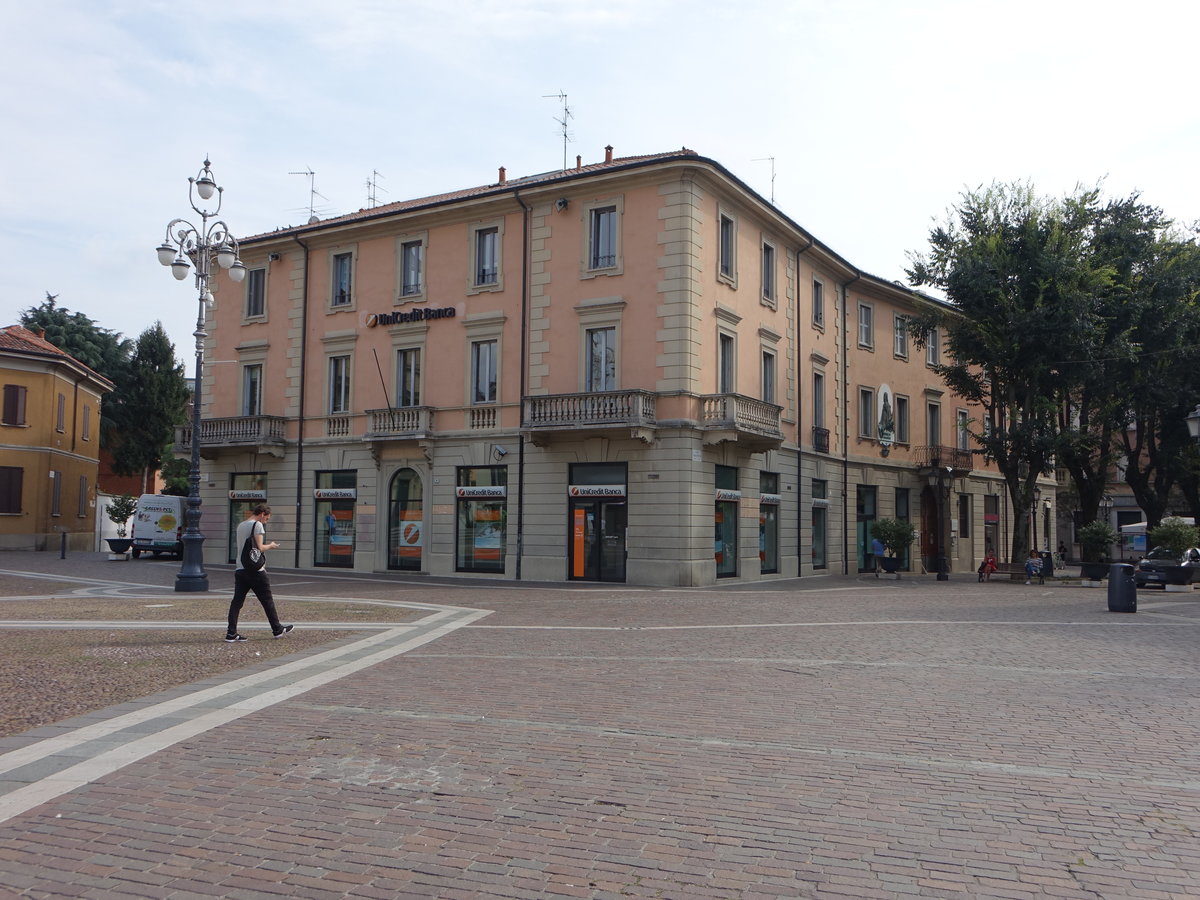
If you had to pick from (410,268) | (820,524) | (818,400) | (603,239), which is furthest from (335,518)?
(818,400)

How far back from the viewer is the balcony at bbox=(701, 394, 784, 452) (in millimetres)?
25922

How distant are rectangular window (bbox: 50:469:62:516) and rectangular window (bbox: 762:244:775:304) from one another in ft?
117

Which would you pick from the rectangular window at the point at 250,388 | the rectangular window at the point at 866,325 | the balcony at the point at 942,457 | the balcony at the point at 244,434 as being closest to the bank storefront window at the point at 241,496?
the balcony at the point at 244,434

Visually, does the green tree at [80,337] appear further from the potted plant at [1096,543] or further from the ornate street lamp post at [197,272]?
the potted plant at [1096,543]

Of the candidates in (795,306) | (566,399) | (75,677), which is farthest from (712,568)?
(75,677)

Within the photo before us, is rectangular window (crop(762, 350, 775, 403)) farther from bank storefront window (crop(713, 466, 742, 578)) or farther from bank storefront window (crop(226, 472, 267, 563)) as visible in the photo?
bank storefront window (crop(226, 472, 267, 563))

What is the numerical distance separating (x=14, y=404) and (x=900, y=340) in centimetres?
3959

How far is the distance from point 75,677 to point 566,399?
703 inches

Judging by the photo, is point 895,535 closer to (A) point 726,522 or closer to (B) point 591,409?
(A) point 726,522

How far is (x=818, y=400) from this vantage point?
3409 centimetres

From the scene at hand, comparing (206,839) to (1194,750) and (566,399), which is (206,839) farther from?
(566,399)

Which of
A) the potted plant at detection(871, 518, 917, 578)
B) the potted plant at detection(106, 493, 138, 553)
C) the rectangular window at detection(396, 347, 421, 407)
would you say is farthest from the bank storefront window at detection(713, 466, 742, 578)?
the potted plant at detection(106, 493, 138, 553)

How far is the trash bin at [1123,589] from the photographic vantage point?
755 inches

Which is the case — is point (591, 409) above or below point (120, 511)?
above
